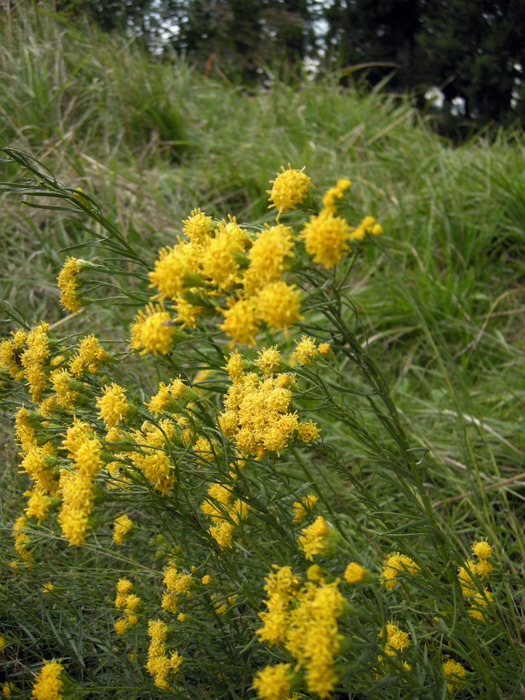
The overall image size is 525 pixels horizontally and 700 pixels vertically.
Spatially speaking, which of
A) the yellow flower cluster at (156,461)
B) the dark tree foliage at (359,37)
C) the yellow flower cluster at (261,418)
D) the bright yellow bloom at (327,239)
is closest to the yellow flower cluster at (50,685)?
the yellow flower cluster at (156,461)

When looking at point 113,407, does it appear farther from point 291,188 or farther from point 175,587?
point 291,188

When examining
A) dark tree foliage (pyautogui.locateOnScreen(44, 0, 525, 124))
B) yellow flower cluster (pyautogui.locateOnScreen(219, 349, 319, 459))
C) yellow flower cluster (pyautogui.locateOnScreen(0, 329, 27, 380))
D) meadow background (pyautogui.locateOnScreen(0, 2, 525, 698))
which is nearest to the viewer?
yellow flower cluster (pyautogui.locateOnScreen(219, 349, 319, 459))

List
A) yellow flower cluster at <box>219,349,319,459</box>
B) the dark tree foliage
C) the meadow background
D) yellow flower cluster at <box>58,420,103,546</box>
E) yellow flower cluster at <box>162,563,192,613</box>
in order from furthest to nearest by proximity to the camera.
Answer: the dark tree foliage, the meadow background, yellow flower cluster at <box>162,563,192,613</box>, yellow flower cluster at <box>219,349,319,459</box>, yellow flower cluster at <box>58,420,103,546</box>

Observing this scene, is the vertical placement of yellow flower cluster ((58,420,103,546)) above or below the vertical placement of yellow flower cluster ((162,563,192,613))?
above

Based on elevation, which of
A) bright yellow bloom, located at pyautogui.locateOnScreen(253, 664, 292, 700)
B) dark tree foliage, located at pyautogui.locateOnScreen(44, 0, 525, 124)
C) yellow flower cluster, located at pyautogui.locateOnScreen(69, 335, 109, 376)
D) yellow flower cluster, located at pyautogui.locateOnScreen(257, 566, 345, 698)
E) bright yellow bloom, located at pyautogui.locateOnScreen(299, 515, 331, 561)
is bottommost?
bright yellow bloom, located at pyautogui.locateOnScreen(253, 664, 292, 700)

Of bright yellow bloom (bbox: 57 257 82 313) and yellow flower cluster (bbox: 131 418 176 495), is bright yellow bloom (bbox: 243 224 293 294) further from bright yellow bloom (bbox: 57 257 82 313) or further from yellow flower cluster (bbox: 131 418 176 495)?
bright yellow bloom (bbox: 57 257 82 313)

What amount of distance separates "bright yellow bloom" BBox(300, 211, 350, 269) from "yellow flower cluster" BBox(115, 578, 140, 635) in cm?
97

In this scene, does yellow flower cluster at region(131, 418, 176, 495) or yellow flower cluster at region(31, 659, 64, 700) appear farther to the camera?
A: yellow flower cluster at region(31, 659, 64, 700)

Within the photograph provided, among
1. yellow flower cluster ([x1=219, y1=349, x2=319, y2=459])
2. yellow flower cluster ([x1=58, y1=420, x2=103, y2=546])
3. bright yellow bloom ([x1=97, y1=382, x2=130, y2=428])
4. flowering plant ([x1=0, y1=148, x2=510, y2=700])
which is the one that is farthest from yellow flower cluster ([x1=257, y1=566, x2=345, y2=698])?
bright yellow bloom ([x1=97, y1=382, x2=130, y2=428])

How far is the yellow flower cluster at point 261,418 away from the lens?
3.49 feet

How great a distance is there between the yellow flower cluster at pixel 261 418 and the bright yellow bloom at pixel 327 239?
0.37 m

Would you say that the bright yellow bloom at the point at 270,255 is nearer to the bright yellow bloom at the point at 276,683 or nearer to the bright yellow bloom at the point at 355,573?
the bright yellow bloom at the point at 355,573

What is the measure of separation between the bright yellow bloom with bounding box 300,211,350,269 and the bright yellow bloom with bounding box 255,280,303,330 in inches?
3.0

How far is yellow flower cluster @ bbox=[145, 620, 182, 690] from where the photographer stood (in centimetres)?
114
